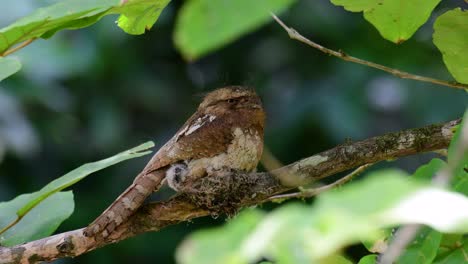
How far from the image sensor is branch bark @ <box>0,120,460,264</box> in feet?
7.19

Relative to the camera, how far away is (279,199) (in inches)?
107

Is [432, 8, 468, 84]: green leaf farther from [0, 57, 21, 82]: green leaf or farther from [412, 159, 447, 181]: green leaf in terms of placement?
[0, 57, 21, 82]: green leaf

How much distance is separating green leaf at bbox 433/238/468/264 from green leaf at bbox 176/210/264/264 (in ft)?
3.31

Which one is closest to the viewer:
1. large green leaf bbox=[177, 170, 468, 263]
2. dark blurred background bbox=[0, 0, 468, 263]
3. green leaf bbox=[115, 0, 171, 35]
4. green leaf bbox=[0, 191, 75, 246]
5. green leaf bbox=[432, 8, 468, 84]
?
large green leaf bbox=[177, 170, 468, 263]

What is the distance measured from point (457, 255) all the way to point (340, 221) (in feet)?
3.49

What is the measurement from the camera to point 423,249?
173 cm

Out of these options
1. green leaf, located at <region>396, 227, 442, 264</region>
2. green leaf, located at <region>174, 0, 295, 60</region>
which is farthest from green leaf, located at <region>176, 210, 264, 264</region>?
green leaf, located at <region>396, 227, 442, 264</region>

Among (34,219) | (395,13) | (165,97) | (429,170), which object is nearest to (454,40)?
(395,13)

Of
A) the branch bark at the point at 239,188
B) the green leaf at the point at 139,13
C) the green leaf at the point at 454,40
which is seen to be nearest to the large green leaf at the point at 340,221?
the green leaf at the point at 139,13

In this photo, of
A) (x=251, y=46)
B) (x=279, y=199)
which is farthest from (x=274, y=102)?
(x=279, y=199)

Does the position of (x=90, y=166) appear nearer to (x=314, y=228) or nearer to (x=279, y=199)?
(x=279, y=199)

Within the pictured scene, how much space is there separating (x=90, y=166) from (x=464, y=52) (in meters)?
0.89

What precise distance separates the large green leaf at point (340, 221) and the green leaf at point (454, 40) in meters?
1.11

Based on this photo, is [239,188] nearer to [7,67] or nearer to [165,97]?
[7,67]
